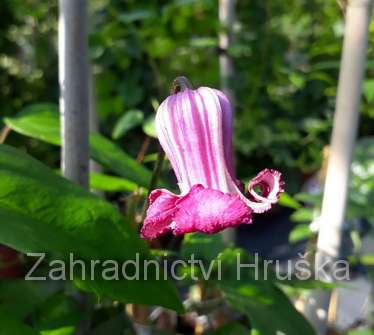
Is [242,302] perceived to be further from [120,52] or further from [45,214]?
[120,52]

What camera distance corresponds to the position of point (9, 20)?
2.05 meters

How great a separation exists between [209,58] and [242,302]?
2.42 ft

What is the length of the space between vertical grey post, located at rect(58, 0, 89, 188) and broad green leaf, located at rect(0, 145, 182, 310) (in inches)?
2.7

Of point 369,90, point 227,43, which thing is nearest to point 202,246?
point 369,90

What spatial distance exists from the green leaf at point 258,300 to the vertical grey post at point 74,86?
17 cm

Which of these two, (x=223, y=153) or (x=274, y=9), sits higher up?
(x=274, y=9)

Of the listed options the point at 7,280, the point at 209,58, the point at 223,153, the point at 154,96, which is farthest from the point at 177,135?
the point at 154,96

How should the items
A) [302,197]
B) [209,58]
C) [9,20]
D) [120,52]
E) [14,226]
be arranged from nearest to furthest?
[14,226]
[302,197]
[120,52]
[209,58]
[9,20]

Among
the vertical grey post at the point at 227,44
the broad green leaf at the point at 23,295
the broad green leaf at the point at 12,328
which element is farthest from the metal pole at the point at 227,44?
the broad green leaf at the point at 12,328

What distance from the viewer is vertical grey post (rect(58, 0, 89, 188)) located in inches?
19.3

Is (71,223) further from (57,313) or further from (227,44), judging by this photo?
(227,44)

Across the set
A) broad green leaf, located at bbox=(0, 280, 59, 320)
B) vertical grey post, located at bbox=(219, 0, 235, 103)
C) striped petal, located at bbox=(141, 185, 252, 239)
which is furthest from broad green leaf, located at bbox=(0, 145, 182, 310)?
vertical grey post, located at bbox=(219, 0, 235, 103)

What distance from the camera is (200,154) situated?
450mm

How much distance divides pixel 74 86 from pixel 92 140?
0.17 meters
